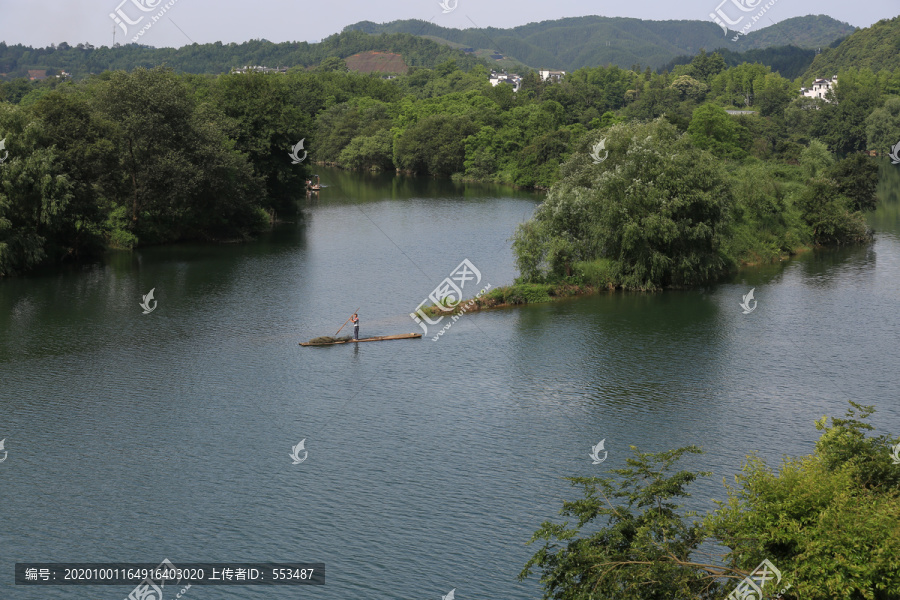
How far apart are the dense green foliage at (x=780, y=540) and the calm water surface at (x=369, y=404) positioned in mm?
5059

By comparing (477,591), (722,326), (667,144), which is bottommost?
(477,591)

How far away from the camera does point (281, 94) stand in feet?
238

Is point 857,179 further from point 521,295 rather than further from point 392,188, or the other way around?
point 392,188

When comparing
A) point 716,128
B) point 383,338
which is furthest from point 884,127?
point 383,338

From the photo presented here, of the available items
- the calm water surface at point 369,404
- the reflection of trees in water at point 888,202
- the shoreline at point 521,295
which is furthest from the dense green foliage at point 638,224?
the reflection of trees in water at point 888,202

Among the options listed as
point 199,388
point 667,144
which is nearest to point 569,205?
point 667,144

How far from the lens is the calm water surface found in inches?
910

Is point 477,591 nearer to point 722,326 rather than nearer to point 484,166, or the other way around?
point 722,326

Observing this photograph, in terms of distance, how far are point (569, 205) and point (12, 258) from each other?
32.3 m

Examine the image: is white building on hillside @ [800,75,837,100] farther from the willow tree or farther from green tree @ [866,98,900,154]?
the willow tree

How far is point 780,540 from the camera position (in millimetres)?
15320

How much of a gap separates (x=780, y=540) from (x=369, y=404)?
1963 centimetres

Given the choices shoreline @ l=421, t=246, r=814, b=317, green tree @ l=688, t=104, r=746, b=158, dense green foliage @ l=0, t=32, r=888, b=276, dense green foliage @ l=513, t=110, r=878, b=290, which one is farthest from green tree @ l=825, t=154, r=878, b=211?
shoreline @ l=421, t=246, r=814, b=317

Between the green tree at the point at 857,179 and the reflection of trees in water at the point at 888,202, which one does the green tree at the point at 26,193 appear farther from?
the reflection of trees in water at the point at 888,202
